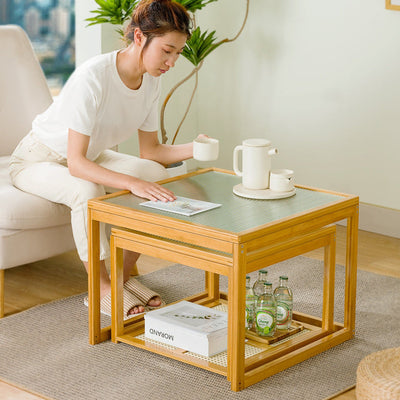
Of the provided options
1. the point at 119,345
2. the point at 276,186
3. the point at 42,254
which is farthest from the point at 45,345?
the point at 276,186

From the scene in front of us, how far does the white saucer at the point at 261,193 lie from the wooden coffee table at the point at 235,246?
0.06 feet

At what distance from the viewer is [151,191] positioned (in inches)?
94.3

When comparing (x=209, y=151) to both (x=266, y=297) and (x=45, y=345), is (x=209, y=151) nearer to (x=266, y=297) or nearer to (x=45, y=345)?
(x=266, y=297)

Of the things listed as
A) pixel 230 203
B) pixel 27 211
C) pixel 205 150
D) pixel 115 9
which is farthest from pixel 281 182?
pixel 115 9

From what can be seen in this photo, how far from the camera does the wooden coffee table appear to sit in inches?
82.7

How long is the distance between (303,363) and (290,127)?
178 cm

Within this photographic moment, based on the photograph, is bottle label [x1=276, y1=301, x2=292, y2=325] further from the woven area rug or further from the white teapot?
the white teapot

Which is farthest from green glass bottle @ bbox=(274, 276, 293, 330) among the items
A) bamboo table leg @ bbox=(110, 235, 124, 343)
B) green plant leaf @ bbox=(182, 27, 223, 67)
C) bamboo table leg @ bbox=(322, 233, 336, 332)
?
green plant leaf @ bbox=(182, 27, 223, 67)

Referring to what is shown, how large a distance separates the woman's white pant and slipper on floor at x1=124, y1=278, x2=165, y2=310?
0.20m

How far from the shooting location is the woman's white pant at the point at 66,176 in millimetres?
2623

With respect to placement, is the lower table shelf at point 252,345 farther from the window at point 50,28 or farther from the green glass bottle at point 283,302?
the window at point 50,28

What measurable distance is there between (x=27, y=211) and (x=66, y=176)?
0.17 m

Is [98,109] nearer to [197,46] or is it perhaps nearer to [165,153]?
[165,153]

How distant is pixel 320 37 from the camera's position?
373cm
